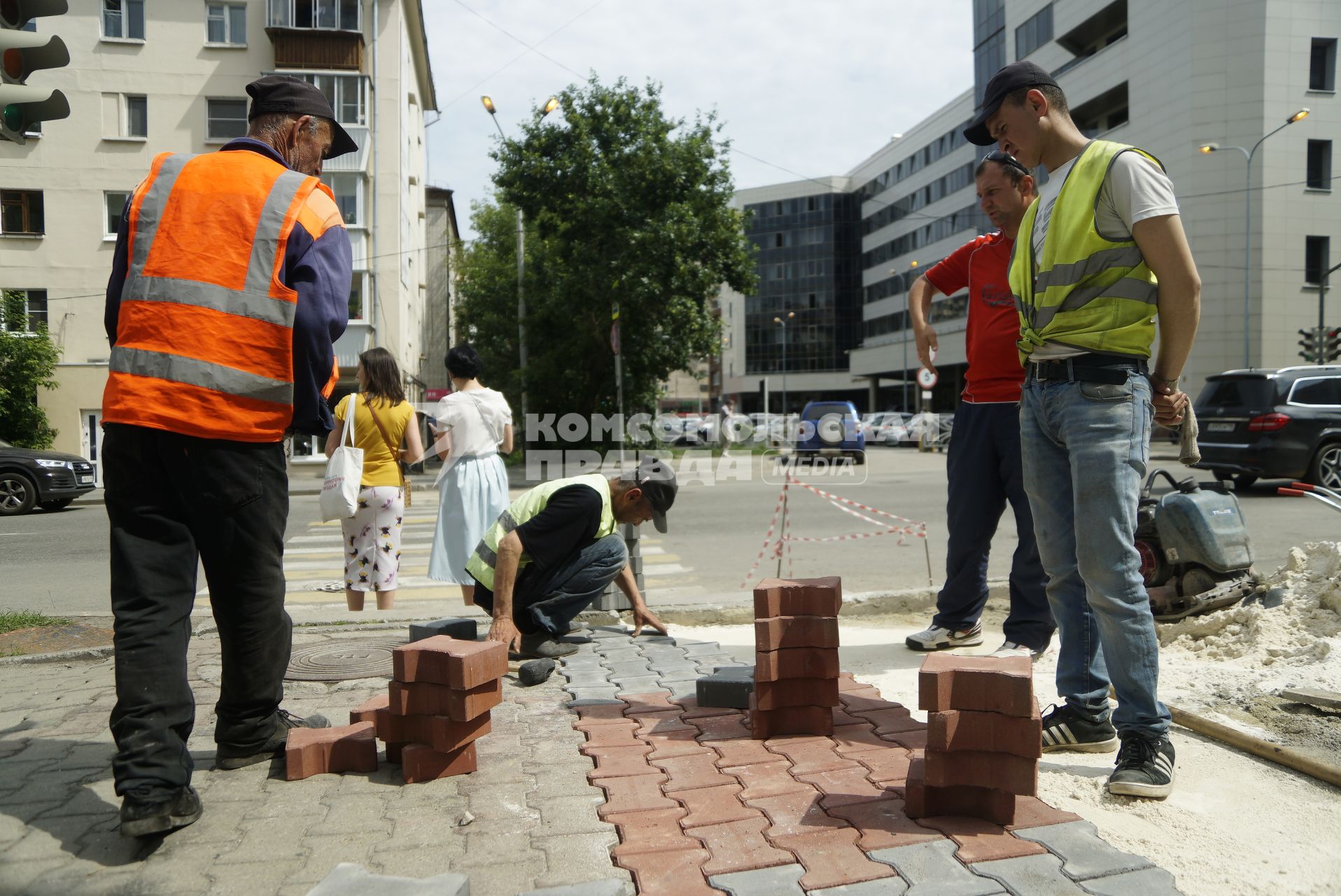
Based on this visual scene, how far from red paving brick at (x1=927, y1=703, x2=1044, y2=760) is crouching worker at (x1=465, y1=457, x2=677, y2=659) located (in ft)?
6.96

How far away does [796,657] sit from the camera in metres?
3.50

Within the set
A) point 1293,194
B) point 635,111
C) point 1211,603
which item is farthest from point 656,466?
point 1293,194

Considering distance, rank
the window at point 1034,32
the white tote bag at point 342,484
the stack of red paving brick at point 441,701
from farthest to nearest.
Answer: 1. the window at point 1034,32
2. the white tote bag at point 342,484
3. the stack of red paving brick at point 441,701

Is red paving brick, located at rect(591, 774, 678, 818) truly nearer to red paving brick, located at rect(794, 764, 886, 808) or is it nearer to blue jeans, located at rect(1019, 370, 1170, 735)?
red paving brick, located at rect(794, 764, 886, 808)

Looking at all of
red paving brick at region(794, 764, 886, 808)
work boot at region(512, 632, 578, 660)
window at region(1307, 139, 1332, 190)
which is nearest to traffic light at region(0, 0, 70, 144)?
work boot at region(512, 632, 578, 660)

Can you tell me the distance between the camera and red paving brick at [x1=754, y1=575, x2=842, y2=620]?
347cm

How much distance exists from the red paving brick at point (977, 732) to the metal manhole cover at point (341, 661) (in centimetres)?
293

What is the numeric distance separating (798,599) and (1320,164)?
41.1 meters

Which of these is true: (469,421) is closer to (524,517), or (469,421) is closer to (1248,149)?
(524,517)

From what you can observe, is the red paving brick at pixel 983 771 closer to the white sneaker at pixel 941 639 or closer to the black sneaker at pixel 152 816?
the black sneaker at pixel 152 816

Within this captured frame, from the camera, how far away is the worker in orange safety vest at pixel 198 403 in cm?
281

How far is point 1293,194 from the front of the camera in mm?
35094

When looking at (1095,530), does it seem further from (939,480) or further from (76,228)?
(76,228)

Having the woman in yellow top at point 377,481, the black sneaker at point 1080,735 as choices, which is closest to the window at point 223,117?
the woman in yellow top at point 377,481
